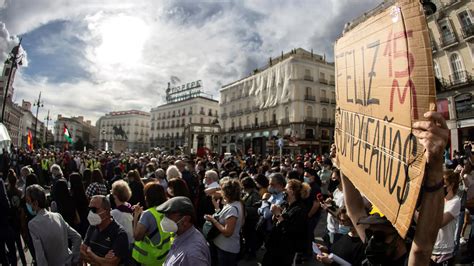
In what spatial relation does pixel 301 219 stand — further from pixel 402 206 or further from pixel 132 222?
pixel 402 206

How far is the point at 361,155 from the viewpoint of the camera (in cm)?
154

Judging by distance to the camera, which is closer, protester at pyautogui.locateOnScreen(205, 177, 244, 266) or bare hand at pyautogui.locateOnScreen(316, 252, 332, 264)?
bare hand at pyautogui.locateOnScreen(316, 252, 332, 264)

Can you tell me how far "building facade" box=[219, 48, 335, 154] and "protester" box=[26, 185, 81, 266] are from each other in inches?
1280

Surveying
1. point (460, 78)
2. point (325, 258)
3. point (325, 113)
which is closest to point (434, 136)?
point (325, 258)

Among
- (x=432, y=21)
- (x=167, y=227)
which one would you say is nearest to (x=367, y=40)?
(x=167, y=227)

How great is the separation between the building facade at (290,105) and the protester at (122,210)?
105 ft

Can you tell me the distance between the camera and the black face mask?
5.20 feet

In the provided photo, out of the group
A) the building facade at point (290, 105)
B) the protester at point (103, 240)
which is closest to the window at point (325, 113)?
the building facade at point (290, 105)

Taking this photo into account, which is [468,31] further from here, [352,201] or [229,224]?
[352,201]

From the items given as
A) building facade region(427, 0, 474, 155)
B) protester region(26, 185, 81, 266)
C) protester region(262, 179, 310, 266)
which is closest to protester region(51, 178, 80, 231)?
protester region(26, 185, 81, 266)

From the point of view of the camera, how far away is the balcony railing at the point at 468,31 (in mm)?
20234

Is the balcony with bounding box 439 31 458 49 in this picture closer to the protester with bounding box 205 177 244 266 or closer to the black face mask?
the protester with bounding box 205 177 244 266

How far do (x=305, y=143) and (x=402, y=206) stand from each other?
125ft

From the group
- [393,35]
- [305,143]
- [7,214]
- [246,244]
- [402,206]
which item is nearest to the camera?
[402,206]
